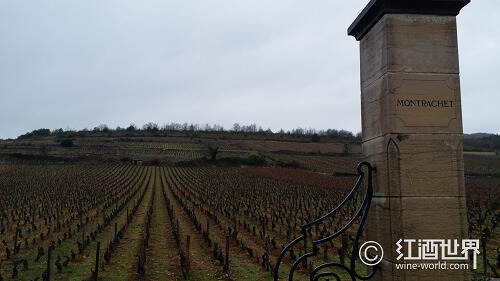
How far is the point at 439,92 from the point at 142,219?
57.2 feet

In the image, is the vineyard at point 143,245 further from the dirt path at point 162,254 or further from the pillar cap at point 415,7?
the pillar cap at point 415,7

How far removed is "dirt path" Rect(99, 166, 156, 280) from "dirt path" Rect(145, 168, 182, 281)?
427 millimetres

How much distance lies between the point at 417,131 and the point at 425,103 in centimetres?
29

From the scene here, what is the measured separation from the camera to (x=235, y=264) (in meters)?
11.8

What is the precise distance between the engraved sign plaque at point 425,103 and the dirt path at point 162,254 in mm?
8225

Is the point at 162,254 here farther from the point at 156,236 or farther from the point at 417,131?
the point at 417,131

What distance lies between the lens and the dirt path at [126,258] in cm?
1058

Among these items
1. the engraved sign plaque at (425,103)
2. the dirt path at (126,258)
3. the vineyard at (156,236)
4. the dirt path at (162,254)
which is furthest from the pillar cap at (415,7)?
the dirt path at (126,258)

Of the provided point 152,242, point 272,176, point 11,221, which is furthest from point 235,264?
point 272,176

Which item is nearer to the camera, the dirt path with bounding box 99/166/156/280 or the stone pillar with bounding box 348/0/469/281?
the stone pillar with bounding box 348/0/469/281

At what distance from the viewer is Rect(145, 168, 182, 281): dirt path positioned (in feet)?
35.1

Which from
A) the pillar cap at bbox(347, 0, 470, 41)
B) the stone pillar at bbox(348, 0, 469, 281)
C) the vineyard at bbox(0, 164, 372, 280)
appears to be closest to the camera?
the stone pillar at bbox(348, 0, 469, 281)

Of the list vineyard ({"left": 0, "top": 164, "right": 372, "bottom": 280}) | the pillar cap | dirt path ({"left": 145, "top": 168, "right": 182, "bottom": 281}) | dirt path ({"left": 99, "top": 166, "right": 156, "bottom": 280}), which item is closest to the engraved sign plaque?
the pillar cap

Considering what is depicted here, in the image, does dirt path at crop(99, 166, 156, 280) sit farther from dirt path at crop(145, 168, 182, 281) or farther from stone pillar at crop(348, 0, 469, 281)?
stone pillar at crop(348, 0, 469, 281)
